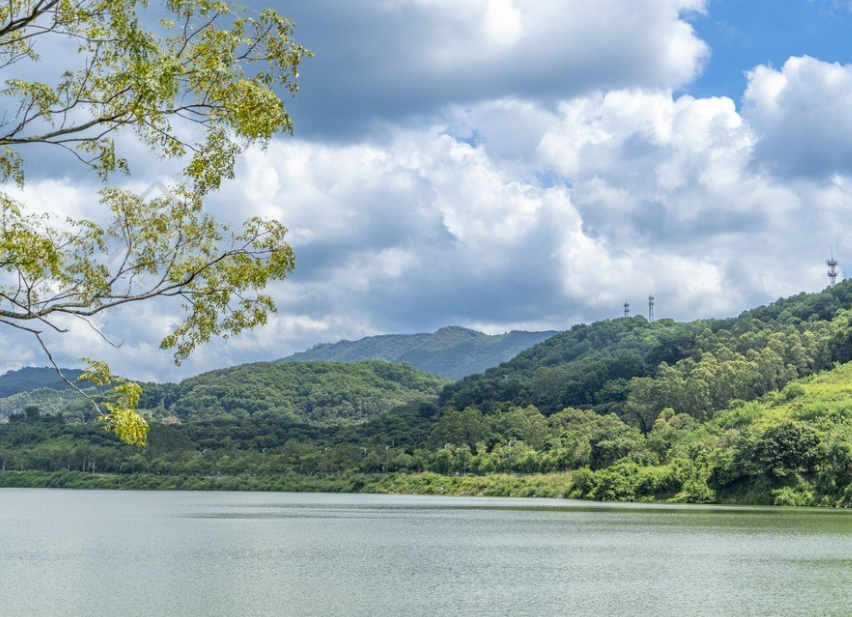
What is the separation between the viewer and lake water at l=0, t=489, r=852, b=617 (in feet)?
127

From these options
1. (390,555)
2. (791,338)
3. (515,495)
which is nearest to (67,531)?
(390,555)

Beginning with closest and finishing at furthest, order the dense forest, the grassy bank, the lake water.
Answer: the lake water < the dense forest < the grassy bank

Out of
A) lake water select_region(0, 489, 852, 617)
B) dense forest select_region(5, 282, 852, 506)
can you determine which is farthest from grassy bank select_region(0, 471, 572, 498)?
lake water select_region(0, 489, 852, 617)

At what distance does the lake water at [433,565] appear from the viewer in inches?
1524

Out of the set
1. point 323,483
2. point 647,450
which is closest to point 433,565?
point 647,450

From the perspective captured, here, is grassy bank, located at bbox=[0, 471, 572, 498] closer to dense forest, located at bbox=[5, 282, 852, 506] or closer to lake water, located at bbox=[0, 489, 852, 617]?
dense forest, located at bbox=[5, 282, 852, 506]

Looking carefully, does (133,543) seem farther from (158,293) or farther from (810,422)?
(810,422)

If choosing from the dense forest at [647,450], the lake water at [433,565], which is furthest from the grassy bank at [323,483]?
the lake water at [433,565]

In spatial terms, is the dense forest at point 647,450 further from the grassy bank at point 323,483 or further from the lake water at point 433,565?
the lake water at point 433,565

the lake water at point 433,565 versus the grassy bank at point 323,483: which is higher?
the lake water at point 433,565

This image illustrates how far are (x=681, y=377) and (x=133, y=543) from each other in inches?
5172

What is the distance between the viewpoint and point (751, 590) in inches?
1676

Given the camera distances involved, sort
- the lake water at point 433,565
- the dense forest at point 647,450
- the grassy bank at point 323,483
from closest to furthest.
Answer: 1. the lake water at point 433,565
2. the dense forest at point 647,450
3. the grassy bank at point 323,483

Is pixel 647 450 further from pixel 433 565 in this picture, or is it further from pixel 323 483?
pixel 433 565
